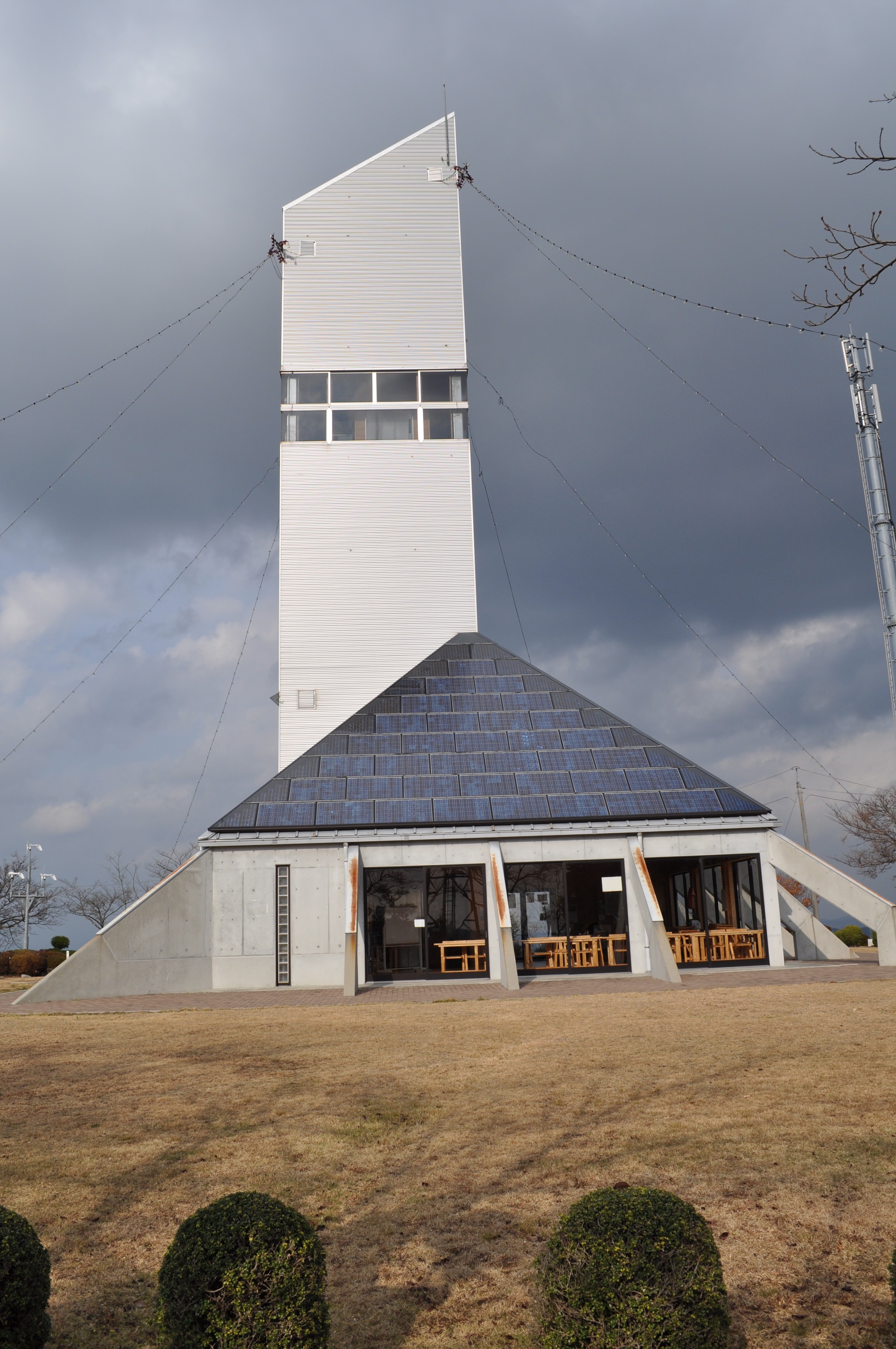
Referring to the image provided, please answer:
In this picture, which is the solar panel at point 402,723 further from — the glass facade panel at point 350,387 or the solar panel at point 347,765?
the glass facade panel at point 350,387

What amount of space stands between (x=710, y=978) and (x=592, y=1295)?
17810mm

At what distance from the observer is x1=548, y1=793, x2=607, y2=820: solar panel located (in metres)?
22.2

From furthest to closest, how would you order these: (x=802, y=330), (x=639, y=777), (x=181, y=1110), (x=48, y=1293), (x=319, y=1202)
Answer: (x=639, y=777), (x=181, y=1110), (x=802, y=330), (x=319, y=1202), (x=48, y=1293)

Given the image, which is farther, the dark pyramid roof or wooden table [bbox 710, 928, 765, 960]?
the dark pyramid roof

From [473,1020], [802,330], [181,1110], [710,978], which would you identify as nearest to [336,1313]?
[181,1110]

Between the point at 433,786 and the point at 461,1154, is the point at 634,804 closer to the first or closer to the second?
the point at 433,786

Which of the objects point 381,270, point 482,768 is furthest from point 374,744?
point 381,270

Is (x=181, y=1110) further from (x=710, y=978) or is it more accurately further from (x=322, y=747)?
(x=322, y=747)

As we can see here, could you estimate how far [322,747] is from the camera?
80.6 feet

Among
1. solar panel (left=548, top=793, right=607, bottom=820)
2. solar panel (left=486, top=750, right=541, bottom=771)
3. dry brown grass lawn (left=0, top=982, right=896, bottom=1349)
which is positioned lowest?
dry brown grass lawn (left=0, top=982, right=896, bottom=1349)

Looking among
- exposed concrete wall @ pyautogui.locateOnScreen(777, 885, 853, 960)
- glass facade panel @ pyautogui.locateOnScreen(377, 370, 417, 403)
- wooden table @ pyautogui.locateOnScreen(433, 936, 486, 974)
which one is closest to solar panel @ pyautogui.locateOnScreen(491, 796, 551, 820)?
wooden table @ pyautogui.locateOnScreen(433, 936, 486, 974)

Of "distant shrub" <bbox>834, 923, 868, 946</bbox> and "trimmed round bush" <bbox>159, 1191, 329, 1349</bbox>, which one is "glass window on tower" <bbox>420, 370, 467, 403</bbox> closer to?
"distant shrub" <bbox>834, 923, 868, 946</bbox>

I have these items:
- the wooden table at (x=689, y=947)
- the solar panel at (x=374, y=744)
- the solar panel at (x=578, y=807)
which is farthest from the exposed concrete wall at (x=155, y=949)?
the wooden table at (x=689, y=947)

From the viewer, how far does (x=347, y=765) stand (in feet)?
78.4
